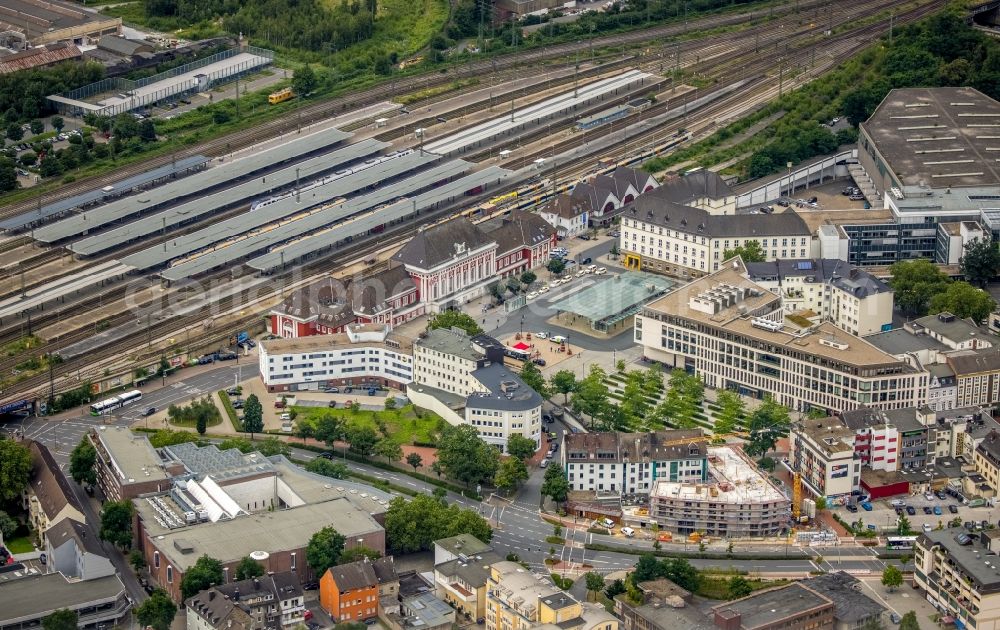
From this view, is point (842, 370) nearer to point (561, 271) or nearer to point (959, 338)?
point (959, 338)

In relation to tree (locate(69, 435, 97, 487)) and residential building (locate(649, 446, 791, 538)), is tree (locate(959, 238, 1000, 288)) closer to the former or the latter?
residential building (locate(649, 446, 791, 538))

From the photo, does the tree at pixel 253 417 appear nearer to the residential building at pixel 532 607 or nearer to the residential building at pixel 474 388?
the residential building at pixel 474 388

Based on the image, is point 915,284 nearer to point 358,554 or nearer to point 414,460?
point 414,460

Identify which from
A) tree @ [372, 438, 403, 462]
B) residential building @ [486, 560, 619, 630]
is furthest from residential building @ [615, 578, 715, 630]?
tree @ [372, 438, 403, 462]

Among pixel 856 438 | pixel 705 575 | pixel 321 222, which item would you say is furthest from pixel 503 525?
pixel 321 222

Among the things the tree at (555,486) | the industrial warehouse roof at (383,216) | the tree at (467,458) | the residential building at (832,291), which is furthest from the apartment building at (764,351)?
the industrial warehouse roof at (383,216)
